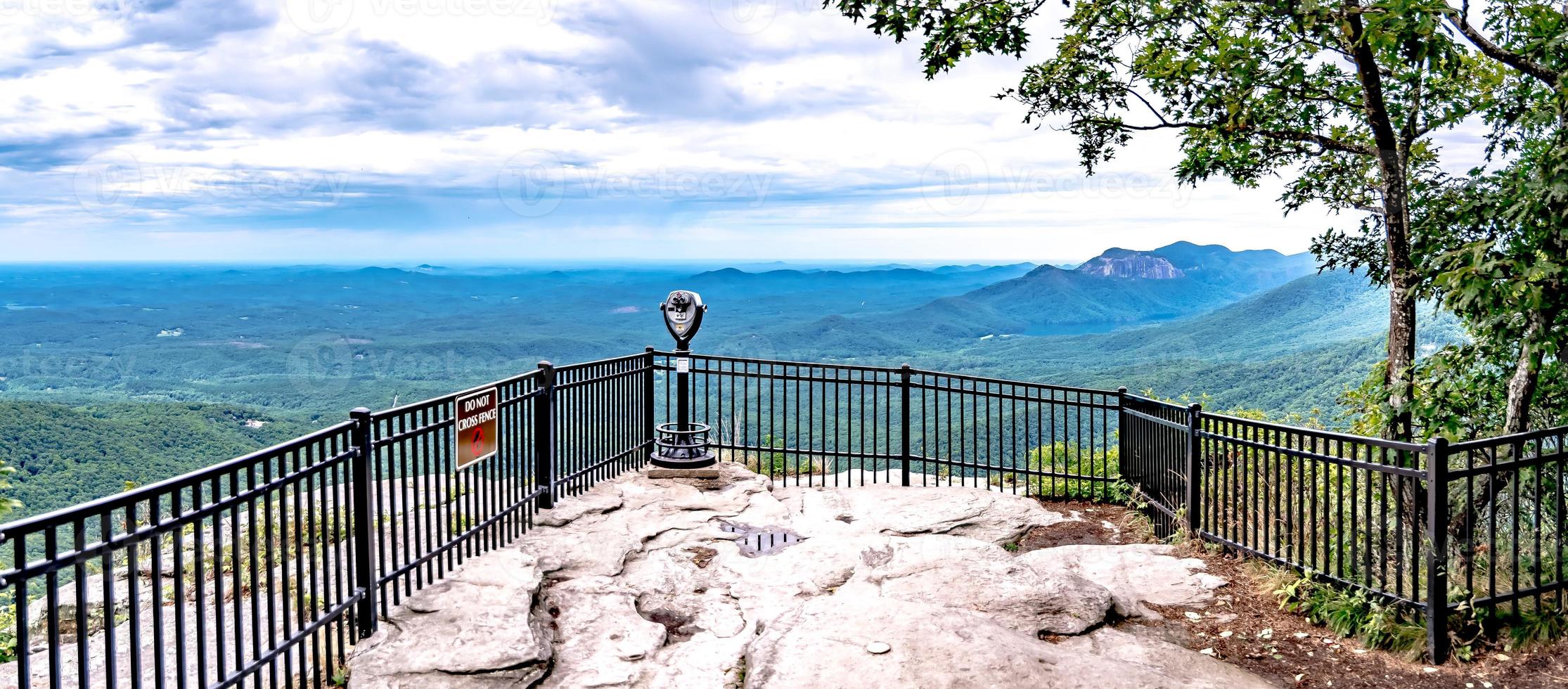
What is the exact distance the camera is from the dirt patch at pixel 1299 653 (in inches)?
191

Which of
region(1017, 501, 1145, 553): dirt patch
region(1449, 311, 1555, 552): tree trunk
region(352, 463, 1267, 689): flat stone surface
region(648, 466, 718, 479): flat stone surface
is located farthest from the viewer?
region(648, 466, 718, 479): flat stone surface

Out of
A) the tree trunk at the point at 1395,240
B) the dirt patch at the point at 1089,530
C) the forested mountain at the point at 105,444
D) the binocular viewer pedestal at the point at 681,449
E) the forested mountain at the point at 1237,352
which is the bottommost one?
the forested mountain at the point at 105,444

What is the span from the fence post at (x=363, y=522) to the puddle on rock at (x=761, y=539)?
282 cm

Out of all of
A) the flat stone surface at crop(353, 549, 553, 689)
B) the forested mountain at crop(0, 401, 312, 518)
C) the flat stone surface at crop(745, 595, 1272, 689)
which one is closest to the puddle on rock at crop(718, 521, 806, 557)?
the flat stone surface at crop(353, 549, 553, 689)

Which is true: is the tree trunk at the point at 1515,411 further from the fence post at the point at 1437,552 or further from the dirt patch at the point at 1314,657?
the dirt patch at the point at 1314,657

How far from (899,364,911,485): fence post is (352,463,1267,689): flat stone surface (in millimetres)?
1180

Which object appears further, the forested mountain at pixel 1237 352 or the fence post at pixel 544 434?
the forested mountain at pixel 1237 352

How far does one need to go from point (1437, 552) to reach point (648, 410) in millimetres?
7434

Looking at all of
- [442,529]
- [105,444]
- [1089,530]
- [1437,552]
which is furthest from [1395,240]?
[105,444]

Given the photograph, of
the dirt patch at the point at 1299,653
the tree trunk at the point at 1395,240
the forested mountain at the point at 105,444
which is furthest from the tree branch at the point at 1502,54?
the forested mountain at the point at 105,444

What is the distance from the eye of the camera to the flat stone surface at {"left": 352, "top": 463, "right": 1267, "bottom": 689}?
15.4 feet

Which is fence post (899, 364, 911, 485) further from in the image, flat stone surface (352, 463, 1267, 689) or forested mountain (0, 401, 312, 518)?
forested mountain (0, 401, 312, 518)

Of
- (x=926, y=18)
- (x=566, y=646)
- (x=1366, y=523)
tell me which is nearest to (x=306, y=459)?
(x=566, y=646)

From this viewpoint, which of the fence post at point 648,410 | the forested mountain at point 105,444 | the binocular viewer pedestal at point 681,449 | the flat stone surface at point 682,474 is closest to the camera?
the flat stone surface at point 682,474
